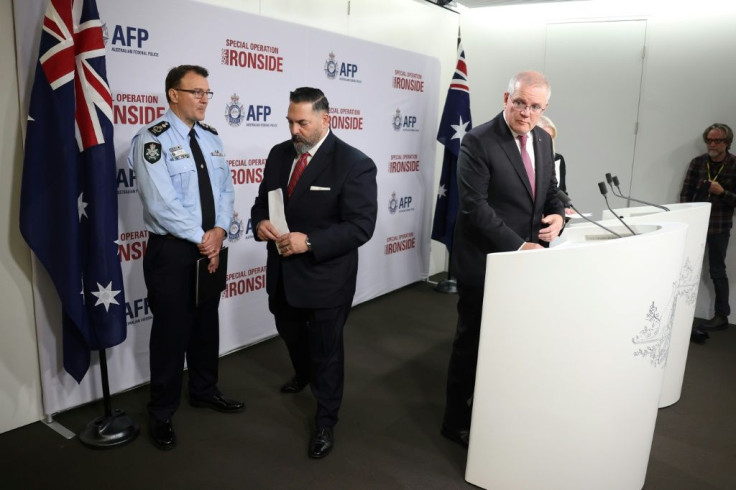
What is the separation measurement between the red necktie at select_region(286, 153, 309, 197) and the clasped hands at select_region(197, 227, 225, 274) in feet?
1.32

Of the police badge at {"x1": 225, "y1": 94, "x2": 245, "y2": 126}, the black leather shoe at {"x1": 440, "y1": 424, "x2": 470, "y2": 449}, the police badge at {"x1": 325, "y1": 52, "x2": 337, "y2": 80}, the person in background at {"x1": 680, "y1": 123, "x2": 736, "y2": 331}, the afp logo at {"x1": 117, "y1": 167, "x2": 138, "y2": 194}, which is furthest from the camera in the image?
the person in background at {"x1": 680, "y1": 123, "x2": 736, "y2": 331}

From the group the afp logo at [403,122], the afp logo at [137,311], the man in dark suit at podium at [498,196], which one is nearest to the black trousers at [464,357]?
the man in dark suit at podium at [498,196]

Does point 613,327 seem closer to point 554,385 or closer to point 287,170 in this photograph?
point 554,385

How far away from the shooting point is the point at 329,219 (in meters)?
2.73

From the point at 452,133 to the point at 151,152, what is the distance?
337 cm

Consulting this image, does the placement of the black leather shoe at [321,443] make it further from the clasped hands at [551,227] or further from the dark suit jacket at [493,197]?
the clasped hands at [551,227]

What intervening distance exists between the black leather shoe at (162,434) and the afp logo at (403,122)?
3.26 meters

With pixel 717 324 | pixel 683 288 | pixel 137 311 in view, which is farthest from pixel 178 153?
pixel 717 324

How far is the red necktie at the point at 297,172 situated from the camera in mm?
2736

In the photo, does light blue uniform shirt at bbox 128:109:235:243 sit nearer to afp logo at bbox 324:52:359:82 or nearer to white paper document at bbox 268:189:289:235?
white paper document at bbox 268:189:289:235

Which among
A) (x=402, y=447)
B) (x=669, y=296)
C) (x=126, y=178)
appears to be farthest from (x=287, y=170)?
(x=669, y=296)

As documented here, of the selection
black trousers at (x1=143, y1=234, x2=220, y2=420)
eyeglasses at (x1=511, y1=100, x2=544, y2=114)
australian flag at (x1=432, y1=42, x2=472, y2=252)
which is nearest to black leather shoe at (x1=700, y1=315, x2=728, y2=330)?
australian flag at (x1=432, y1=42, x2=472, y2=252)

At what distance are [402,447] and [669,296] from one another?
1.40m

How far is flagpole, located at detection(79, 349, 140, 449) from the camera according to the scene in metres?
2.81
